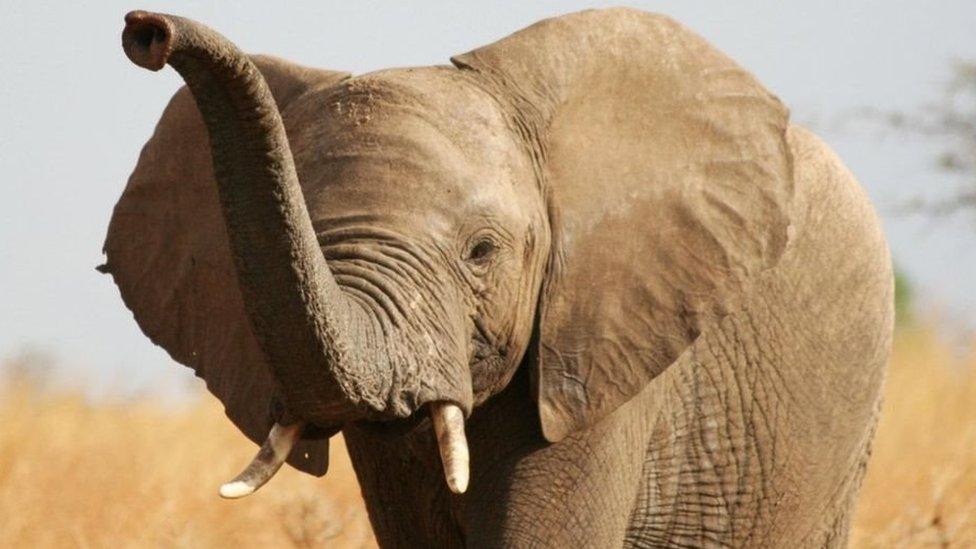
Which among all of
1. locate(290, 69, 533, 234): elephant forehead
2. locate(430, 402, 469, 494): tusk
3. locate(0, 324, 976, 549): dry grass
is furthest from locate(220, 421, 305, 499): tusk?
locate(0, 324, 976, 549): dry grass

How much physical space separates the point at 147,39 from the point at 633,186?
156cm

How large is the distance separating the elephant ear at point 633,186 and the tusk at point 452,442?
396 mm

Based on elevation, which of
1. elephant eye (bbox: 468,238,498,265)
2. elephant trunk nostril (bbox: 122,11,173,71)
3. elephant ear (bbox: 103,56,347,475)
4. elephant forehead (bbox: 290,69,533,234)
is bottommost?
elephant ear (bbox: 103,56,347,475)

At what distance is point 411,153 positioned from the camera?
14.1ft

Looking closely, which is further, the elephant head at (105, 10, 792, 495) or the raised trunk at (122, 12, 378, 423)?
the elephant head at (105, 10, 792, 495)

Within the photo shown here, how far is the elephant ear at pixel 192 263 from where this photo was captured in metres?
4.68

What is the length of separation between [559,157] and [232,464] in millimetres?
4012

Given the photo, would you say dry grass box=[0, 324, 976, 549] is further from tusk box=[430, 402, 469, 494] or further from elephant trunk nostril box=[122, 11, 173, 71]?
elephant trunk nostril box=[122, 11, 173, 71]

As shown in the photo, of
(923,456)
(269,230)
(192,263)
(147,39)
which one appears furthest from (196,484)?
(147,39)

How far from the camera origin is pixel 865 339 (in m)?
5.31

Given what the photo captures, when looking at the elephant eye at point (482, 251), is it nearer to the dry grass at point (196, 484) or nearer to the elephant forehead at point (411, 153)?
the elephant forehead at point (411, 153)

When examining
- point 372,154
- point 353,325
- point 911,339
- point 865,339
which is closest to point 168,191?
point 372,154

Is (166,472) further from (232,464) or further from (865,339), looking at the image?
(865,339)

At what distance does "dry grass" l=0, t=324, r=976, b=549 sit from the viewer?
7.12 meters
